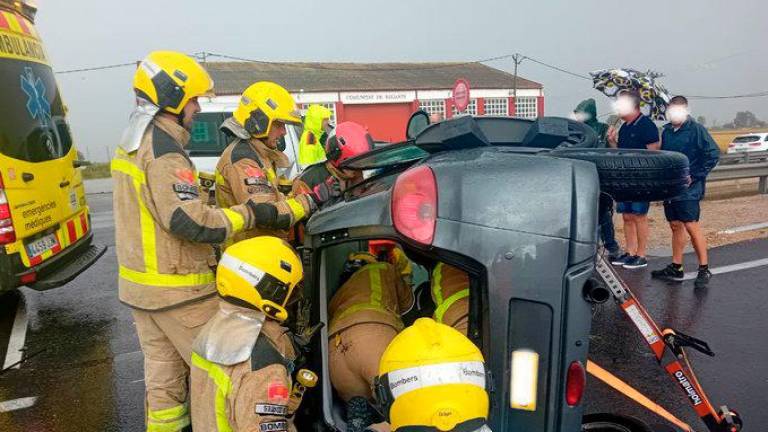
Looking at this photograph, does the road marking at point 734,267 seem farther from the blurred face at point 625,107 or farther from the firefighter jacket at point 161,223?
the firefighter jacket at point 161,223

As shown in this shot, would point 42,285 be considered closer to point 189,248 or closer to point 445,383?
point 189,248

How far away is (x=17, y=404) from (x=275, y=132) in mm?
2595

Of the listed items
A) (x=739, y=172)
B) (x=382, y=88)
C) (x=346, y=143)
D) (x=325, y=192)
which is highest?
(x=382, y=88)

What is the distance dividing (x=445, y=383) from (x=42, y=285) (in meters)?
4.49

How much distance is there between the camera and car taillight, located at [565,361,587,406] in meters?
1.70

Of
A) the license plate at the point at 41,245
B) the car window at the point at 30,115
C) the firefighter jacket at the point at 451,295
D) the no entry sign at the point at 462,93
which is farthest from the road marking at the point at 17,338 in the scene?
the no entry sign at the point at 462,93

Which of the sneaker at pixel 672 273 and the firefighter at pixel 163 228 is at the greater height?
the firefighter at pixel 163 228

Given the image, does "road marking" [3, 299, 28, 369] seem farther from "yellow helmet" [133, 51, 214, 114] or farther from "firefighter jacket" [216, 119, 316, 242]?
"yellow helmet" [133, 51, 214, 114]

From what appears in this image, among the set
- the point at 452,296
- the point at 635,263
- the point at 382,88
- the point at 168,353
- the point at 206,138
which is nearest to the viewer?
the point at 452,296

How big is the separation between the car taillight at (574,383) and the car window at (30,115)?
4.56m

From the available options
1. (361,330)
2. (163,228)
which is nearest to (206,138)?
(163,228)

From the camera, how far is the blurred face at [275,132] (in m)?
3.52

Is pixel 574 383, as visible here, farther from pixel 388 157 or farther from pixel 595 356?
pixel 595 356

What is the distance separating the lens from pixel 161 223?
2.59 meters
